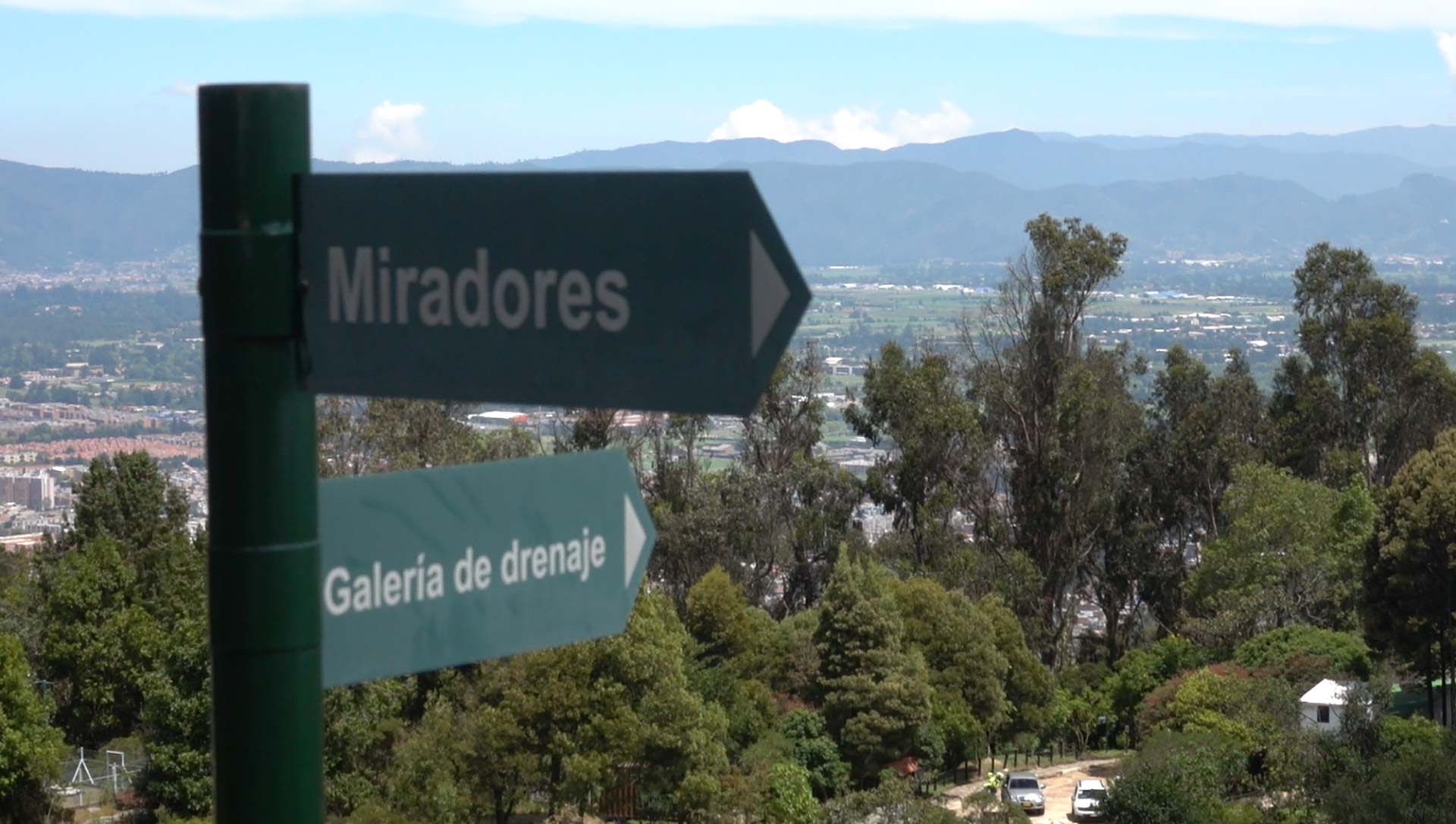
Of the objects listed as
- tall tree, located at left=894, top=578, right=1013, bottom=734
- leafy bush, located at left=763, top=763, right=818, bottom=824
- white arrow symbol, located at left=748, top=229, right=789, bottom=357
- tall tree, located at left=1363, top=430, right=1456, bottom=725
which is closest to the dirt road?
tall tree, located at left=894, top=578, right=1013, bottom=734

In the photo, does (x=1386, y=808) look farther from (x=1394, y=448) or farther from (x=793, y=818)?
(x=1394, y=448)

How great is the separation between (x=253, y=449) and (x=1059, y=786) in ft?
73.3

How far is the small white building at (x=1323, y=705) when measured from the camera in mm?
20719

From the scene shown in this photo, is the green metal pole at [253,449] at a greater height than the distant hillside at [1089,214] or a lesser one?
lesser

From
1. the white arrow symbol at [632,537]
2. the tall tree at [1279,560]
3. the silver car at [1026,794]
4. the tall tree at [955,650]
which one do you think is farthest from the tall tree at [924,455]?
the white arrow symbol at [632,537]

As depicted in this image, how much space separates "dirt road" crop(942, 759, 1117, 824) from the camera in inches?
792

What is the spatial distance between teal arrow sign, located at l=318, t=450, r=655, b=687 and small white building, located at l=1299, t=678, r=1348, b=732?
20194 millimetres

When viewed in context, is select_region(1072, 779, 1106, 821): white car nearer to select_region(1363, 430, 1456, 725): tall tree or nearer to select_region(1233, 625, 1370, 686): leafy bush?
select_region(1233, 625, 1370, 686): leafy bush

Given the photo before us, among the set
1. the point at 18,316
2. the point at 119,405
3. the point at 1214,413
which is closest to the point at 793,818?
the point at 1214,413

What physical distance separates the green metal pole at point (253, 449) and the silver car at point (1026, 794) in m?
18.8

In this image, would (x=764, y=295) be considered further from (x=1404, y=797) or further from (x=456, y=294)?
(x=1404, y=797)

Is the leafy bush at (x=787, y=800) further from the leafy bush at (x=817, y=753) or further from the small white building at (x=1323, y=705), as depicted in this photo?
the small white building at (x=1323, y=705)

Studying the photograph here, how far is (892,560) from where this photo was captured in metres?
30.0

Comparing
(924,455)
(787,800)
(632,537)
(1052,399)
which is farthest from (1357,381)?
(632,537)
